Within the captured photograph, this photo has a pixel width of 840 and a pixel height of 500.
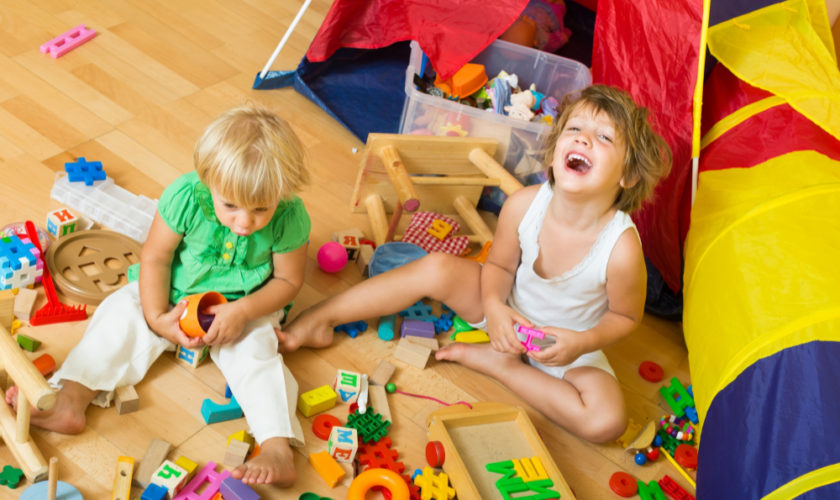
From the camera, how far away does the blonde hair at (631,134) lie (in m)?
1.14

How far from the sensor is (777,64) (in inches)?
57.3

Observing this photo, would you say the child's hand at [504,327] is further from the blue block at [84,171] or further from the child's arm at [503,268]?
the blue block at [84,171]

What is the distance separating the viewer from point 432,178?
→ 152cm

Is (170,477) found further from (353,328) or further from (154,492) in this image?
(353,328)

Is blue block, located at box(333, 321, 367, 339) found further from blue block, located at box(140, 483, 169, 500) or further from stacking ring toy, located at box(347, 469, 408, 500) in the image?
blue block, located at box(140, 483, 169, 500)

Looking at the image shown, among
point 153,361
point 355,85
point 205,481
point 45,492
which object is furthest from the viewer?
point 355,85

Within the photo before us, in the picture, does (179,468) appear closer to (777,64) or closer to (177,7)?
(777,64)

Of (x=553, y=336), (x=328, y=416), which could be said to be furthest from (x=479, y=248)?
(x=328, y=416)

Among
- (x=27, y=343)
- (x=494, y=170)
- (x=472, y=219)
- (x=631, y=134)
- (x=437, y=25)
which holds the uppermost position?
(x=631, y=134)

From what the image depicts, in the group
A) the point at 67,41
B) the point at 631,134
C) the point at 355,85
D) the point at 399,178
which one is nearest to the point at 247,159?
the point at 399,178

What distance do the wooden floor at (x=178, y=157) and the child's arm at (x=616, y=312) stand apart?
15 centimetres

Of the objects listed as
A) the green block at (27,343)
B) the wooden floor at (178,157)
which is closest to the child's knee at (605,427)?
the wooden floor at (178,157)

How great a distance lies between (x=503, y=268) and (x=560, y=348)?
20 centimetres

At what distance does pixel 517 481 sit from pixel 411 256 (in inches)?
19.5
